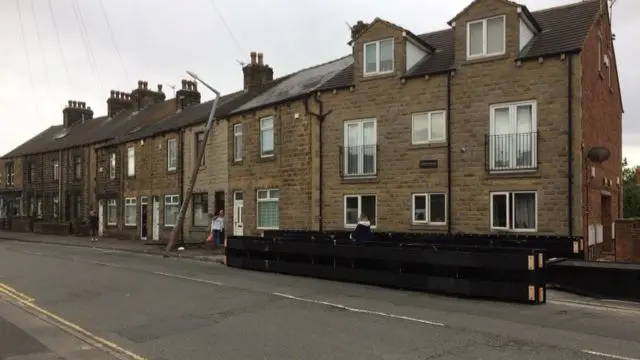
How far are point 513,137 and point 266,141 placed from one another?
11130 millimetres

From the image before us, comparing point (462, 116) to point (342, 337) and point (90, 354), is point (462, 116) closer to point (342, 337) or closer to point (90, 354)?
point (342, 337)

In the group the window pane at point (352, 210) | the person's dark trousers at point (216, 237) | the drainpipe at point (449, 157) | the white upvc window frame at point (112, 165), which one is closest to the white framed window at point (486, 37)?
the drainpipe at point (449, 157)

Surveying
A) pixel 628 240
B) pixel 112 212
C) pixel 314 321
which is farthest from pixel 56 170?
pixel 314 321

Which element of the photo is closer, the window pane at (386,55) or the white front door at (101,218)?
the window pane at (386,55)

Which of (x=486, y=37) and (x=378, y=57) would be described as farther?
(x=378, y=57)

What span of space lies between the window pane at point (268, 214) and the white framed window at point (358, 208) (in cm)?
395

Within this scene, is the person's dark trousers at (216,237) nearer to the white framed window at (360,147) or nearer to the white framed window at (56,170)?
the white framed window at (360,147)

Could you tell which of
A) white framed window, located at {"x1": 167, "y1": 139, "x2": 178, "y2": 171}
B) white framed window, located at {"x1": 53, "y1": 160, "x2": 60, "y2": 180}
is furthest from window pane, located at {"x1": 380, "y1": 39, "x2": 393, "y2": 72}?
white framed window, located at {"x1": 53, "y1": 160, "x2": 60, "y2": 180}

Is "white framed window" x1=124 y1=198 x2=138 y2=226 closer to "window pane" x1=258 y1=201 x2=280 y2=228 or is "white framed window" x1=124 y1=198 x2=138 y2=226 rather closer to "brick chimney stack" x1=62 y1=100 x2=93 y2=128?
"window pane" x1=258 y1=201 x2=280 y2=228

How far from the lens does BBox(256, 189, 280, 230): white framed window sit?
25.0m

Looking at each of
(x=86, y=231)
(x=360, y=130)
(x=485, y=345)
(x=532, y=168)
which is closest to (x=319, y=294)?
(x=485, y=345)

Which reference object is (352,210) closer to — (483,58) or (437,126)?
(437,126)

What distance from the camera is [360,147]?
856 inches

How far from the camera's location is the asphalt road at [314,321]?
292 inches
